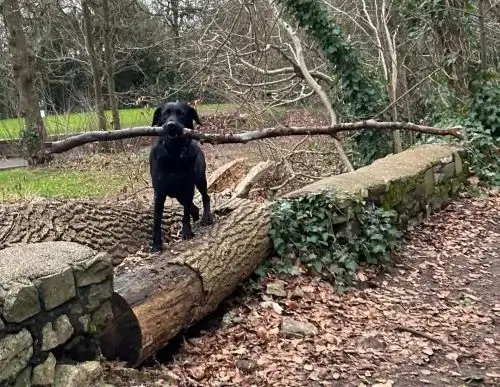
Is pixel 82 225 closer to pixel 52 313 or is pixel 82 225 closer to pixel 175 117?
pixel 175 117

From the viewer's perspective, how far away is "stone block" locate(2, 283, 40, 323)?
9.95 feet

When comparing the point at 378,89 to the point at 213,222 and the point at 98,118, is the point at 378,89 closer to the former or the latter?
the point at 213,222

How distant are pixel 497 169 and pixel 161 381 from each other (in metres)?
8.14

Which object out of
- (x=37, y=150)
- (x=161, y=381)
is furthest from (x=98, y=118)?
(x=161, y=381)

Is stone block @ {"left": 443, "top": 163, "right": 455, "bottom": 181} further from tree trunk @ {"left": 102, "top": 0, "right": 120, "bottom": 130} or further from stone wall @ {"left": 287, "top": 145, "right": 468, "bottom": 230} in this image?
tree trunk @ {"left": 102, "top": 0, "right": 120, "bottom": 130}

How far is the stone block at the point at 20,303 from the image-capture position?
9.95 ft

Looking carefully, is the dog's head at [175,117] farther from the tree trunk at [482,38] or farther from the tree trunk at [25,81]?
the tree trunk at [25,81]

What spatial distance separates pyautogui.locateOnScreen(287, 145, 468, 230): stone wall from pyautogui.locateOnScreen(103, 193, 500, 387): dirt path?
84 centimetres

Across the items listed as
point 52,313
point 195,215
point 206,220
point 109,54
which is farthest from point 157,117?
point 109,54

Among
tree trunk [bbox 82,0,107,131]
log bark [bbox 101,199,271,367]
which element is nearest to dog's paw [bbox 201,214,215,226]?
log bark [bbox 101,199,271,367]

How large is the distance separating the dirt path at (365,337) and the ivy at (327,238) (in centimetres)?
21

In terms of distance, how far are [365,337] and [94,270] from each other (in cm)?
246

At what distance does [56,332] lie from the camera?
3340mm

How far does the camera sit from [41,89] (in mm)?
23469
